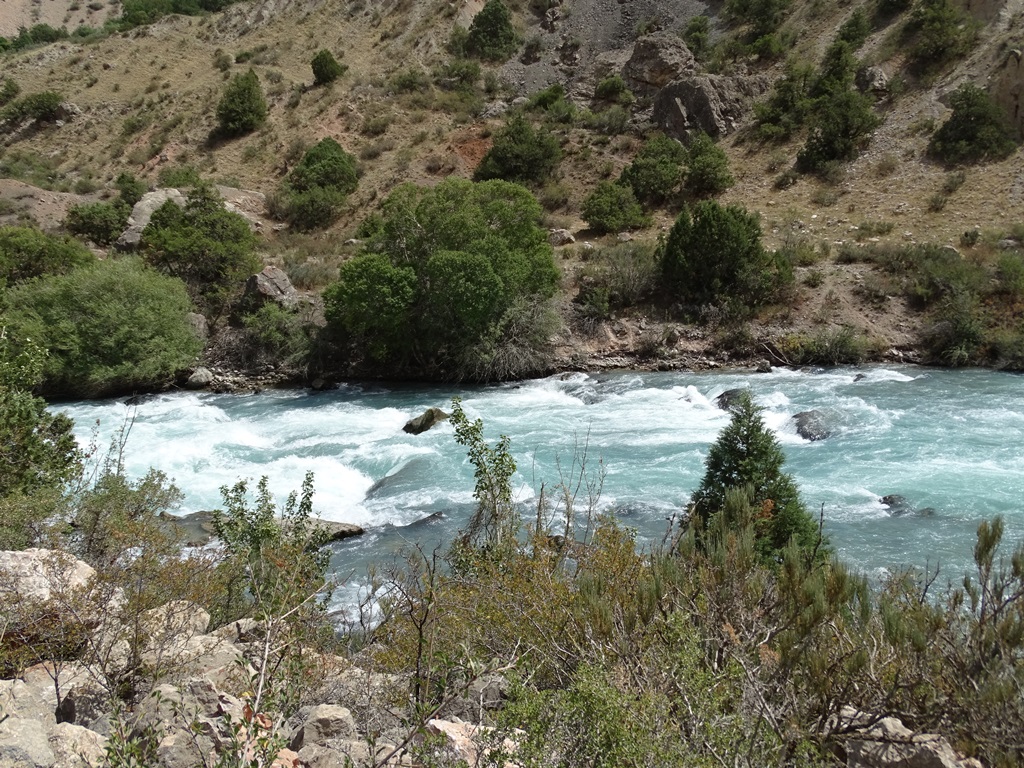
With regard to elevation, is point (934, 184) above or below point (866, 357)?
above

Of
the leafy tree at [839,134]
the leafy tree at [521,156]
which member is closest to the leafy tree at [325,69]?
the leafy tree at [521,156]

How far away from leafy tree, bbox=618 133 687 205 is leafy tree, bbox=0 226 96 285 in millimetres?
20227

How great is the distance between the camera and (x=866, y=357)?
20.4 m

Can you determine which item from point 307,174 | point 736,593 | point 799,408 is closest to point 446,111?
point 307,174

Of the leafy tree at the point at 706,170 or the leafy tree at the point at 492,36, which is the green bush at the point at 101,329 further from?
the leafy tree at the point at 492,36

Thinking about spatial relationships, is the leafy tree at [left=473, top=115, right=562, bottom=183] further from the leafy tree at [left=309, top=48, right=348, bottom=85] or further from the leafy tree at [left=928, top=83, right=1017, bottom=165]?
the leafy tree at [left=928, top=83, right=1017, bottom=165]

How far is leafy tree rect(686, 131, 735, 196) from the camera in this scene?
29828 millimetres

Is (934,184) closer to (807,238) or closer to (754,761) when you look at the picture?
(807,238)

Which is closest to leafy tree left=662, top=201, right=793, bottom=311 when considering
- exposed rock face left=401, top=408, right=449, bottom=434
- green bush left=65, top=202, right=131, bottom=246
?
exposed rock face left=401, top=408, right=449, bottom=434

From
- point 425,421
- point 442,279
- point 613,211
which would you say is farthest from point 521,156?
point 425,421

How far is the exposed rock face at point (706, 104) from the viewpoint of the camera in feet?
111

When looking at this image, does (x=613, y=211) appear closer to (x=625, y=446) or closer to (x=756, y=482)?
(x=625, y=446)

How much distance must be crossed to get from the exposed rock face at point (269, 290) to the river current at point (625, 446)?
362 cm

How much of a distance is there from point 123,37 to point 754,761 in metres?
57.5
